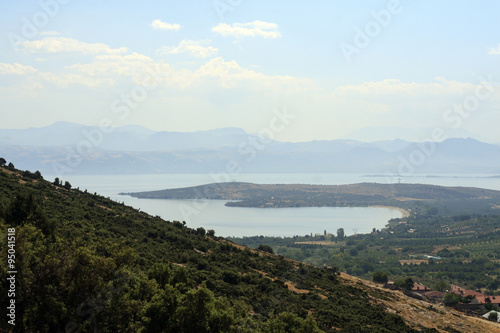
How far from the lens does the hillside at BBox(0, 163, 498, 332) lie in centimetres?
1398

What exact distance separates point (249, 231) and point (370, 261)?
45.6m

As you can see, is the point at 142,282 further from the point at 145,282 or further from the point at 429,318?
the point at 429,318

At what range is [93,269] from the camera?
14.8 metres

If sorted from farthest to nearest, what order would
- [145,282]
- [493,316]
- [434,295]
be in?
[434,295] → [493,316] → [145,282]

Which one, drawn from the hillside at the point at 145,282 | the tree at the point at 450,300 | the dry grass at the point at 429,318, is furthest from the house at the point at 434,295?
the hillside at the point at 145,282

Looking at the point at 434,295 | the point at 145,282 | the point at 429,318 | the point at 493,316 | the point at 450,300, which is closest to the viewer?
the point at 145,282

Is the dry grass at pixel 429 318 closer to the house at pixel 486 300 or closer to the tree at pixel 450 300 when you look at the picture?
the tree at pixel 450 300

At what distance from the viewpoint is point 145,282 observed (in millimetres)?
15891

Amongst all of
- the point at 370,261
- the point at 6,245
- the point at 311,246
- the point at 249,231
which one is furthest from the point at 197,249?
the point at 249,231

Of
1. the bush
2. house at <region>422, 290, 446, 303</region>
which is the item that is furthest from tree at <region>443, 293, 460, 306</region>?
the bush

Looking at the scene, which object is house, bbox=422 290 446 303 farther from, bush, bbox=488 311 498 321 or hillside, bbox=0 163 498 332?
hillside, bbox=0 163 498 332

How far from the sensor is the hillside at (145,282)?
13984 millimetres

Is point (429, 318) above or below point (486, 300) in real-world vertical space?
above

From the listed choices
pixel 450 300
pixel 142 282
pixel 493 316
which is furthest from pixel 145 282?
pixel 450 300
